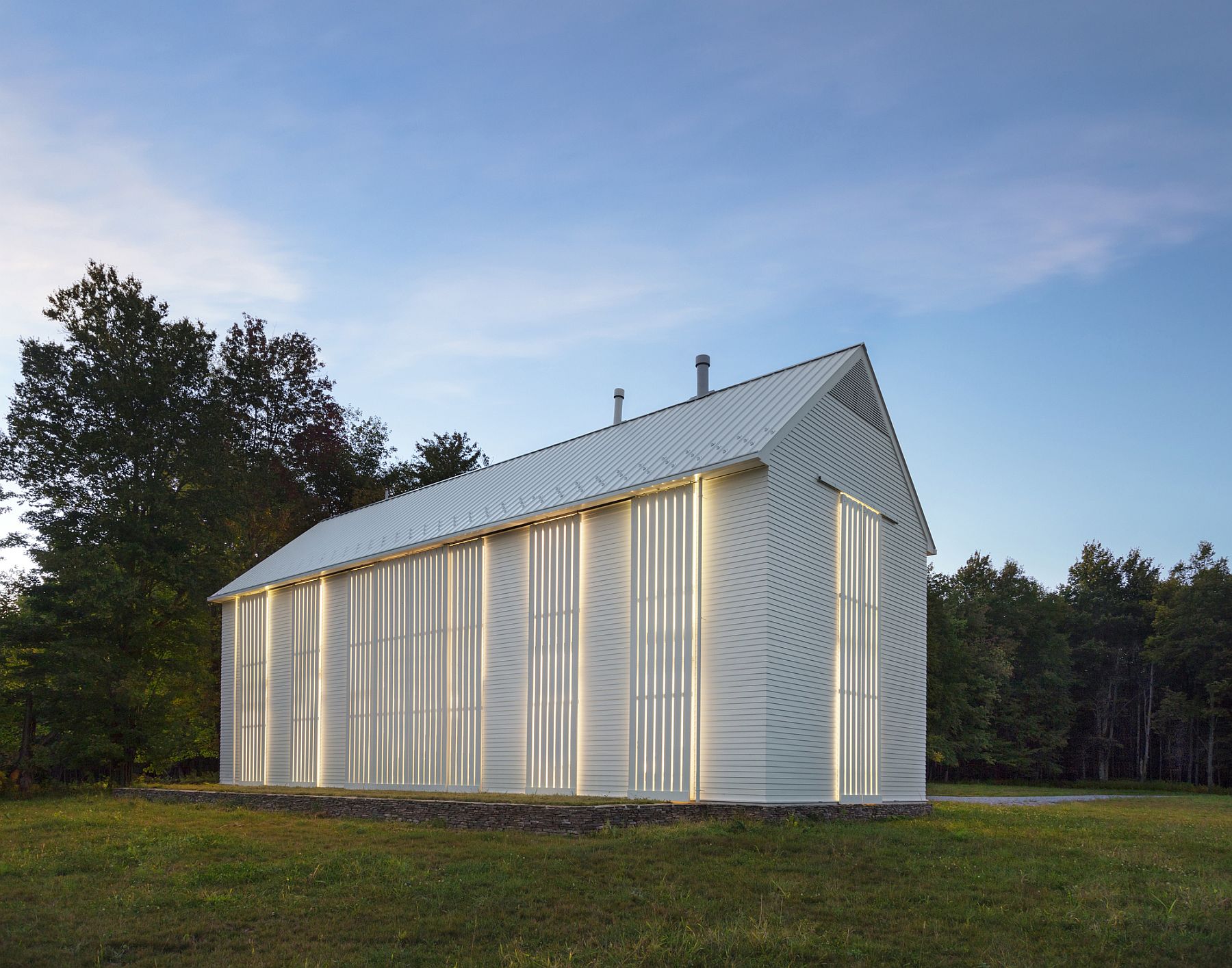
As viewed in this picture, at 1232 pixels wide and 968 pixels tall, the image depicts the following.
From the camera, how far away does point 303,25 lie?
15.9 m

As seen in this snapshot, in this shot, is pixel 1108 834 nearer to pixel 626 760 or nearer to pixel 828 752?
pixel 828 752

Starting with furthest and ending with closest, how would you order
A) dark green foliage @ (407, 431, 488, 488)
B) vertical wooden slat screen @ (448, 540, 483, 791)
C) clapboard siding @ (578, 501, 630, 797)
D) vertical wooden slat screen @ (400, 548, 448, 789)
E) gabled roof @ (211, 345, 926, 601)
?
1. dark green foliage @ (407, 431, 488, 488)
2. vertical wooden slat screen @ (400, 548, 448, 789)
3. vertical wooden slat screen @ (448, 540, 483, 791)
4. gabled roof @ (211, 345, 926, 601)
5. clapboard siding @ (578, 501, 630, 797)

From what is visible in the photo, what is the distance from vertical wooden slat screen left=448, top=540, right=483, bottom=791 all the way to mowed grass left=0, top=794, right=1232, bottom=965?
15.1 feet

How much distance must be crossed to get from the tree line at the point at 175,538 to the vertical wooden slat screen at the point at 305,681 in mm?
6532

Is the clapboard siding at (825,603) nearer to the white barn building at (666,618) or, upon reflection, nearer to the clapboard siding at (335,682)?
the white barn building at (666,618)

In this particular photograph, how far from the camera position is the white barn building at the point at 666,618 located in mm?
15180

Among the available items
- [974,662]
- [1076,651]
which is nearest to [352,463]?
[974,662]

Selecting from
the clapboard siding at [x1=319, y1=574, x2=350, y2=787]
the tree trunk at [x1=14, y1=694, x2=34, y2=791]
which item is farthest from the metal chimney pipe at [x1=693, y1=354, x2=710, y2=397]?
the tree trunk at [x1=14, y1=694, x2=34, y2=791]

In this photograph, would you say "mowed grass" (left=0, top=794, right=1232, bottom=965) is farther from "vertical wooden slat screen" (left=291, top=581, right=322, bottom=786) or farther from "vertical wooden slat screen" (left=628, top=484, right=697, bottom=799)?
"vertical wooden slat screen" (left=291, top=581, right=322, bottom=786)

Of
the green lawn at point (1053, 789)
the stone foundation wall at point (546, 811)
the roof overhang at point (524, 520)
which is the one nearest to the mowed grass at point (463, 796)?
the stone foundation wall at point (546, 811)

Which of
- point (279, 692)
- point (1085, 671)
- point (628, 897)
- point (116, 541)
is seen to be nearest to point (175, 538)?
point (116, 541)

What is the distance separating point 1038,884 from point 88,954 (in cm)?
915

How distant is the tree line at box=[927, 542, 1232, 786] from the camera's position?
42969mm

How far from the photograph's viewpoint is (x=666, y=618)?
51.9 ft
